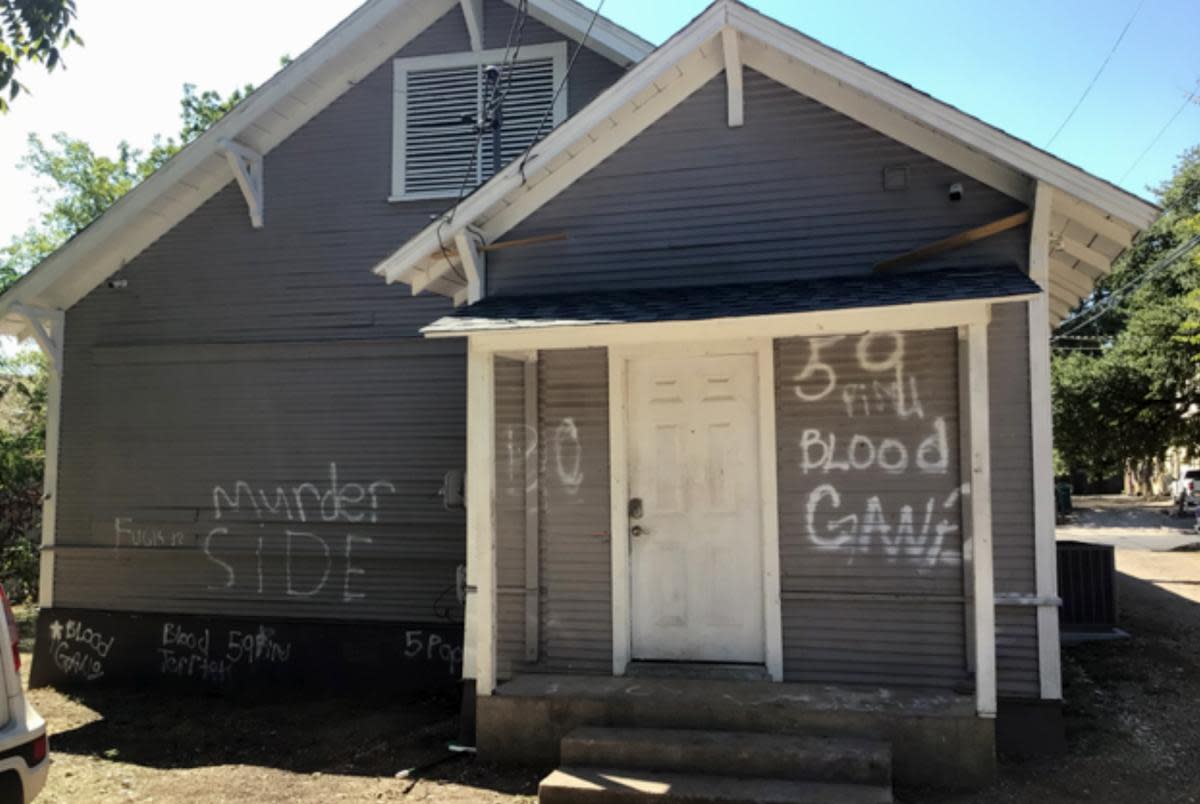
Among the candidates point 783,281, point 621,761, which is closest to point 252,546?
point 621,761

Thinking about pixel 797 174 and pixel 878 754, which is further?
pixel 797 174

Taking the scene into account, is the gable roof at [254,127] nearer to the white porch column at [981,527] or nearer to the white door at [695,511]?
the white door at [695,511]

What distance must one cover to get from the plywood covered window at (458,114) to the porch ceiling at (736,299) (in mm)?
2614

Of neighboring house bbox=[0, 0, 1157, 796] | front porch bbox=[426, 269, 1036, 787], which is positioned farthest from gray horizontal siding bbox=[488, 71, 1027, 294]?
front porch bbox=[426, 269, 1036, 787]

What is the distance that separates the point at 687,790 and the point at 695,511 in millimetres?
1952

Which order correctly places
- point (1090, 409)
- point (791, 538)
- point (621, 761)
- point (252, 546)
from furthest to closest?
point (1090, 409) → point (252, 546) → point (791, 538) → point (621, 761)

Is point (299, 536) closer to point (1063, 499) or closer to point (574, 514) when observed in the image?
point (574, 514)

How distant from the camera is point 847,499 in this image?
5625mm

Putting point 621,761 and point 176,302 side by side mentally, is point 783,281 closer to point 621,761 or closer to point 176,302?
point 621,761

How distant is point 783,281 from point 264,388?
515cm

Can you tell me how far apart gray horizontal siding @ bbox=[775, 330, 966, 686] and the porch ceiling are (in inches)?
17.9

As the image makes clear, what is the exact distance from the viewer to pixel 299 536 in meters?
7.92

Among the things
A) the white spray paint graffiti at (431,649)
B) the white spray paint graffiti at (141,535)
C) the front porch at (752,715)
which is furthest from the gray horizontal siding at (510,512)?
the white spray paint graffiti at (141,535)

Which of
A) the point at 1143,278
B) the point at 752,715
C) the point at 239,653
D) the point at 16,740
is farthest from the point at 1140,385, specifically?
the point at 16,740
